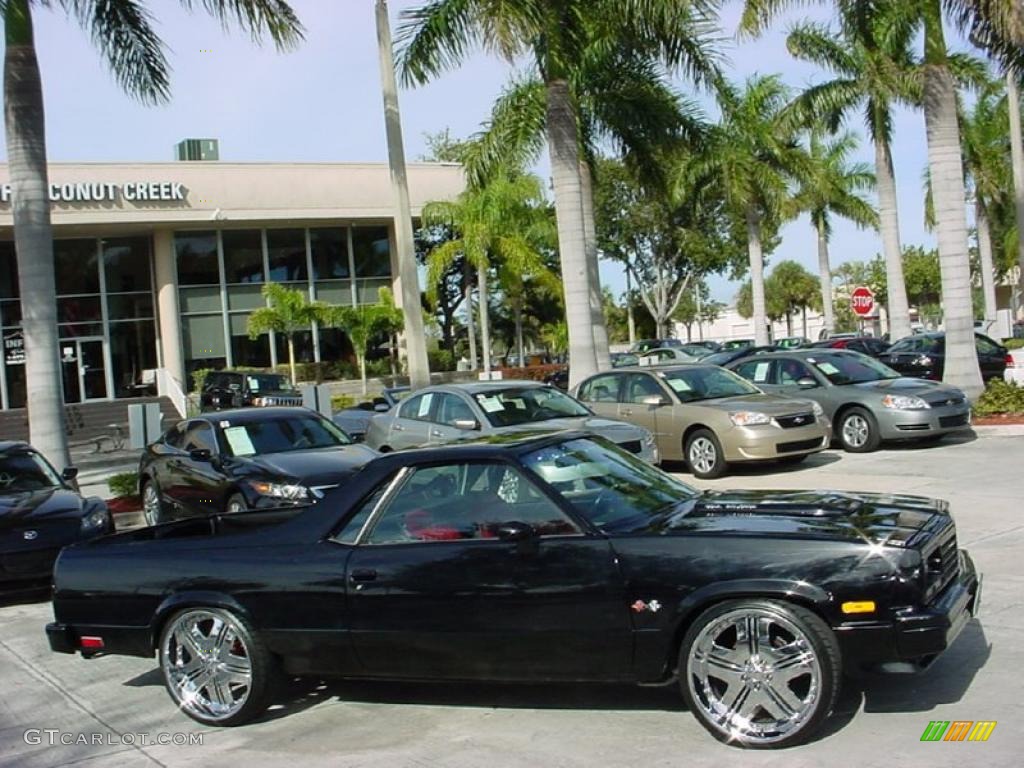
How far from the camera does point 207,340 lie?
39062 mm

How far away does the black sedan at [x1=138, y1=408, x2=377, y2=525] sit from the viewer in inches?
447

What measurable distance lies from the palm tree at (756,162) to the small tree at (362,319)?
→ 10.5m

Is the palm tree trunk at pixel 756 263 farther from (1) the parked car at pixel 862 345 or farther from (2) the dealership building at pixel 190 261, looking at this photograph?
(2) the dealership building at pixel 190 261

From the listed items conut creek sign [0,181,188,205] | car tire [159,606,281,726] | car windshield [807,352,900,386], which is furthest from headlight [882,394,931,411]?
conut creek sign [0,181,188,205]

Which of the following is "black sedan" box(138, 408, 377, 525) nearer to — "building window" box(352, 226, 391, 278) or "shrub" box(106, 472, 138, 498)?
"shrub" box(106, 472, 138, 498)

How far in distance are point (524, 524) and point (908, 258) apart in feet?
282

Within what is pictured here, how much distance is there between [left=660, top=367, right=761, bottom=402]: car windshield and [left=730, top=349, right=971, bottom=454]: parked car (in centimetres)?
125

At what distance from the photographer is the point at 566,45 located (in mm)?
19625

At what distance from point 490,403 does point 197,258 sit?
91.9 ft

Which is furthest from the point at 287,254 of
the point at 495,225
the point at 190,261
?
the point at 495,225

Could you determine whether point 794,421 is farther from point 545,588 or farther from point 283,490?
point 545,588

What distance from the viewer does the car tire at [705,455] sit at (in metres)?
14.6

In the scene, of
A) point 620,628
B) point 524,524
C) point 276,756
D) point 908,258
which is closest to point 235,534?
point 276,756

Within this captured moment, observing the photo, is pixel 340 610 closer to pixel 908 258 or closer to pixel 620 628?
pixel 620 628
